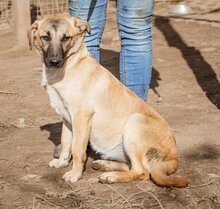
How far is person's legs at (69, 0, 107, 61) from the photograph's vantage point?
174 inches

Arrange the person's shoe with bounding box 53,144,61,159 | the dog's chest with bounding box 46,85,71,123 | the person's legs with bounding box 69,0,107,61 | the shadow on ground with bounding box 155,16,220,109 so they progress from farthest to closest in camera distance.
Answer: the shadow on ground with bounding box 155,16,220,109, the person's legs with bounding box 69,0,107,61, the person's shoe with bounding box 53,144,61,159, the dog's chest with bounding box 46,85,71,123

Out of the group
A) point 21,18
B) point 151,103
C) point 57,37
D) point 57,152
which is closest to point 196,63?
point 151,103

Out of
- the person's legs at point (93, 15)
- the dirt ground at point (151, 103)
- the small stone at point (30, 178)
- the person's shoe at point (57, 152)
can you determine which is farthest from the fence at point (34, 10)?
the small stone at point (30, 178)

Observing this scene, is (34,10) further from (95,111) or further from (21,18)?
(95,111)

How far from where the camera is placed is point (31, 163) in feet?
13.5

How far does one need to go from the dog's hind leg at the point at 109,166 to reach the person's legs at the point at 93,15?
1062mm

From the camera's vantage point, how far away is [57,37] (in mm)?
3635

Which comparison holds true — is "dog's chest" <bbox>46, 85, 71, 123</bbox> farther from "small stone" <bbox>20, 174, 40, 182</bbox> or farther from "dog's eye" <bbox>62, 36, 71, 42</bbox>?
"small stone" <bbox>20, 174, 40, 182</bbox>

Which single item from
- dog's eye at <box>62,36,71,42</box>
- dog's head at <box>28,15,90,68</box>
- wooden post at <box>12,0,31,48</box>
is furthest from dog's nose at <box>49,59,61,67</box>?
wooden post at <box>12,0,31,48</box>

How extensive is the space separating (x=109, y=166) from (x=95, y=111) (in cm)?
45

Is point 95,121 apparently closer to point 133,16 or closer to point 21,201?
point 21,201

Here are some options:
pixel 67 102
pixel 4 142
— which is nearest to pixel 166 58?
pixel 4 142

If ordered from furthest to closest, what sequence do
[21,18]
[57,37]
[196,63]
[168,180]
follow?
1. [21,18]
2. [196,63]
3. [57,37]
4. [168,180]

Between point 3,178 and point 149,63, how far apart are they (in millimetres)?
1625
